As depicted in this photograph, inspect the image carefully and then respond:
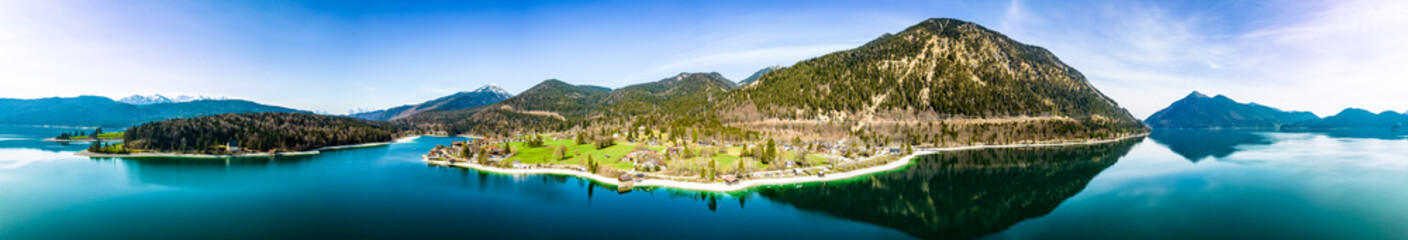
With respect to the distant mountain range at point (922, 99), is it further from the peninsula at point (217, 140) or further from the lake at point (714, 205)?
the peninsula at point (217, 140)

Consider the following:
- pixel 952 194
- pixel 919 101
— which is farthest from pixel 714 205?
pixel 919 101

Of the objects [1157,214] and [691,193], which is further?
[691,193]

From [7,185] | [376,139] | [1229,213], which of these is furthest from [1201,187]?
[376,139]

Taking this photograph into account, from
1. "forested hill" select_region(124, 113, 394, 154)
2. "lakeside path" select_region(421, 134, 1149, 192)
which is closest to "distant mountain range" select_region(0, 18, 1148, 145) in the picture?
"lakeside path" select_region(421, 134, 1149, 192)

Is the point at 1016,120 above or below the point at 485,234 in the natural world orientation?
above

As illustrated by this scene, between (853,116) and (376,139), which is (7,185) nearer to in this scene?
(376,139)

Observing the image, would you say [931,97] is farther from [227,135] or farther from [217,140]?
[227,135]
